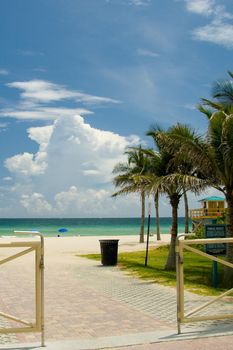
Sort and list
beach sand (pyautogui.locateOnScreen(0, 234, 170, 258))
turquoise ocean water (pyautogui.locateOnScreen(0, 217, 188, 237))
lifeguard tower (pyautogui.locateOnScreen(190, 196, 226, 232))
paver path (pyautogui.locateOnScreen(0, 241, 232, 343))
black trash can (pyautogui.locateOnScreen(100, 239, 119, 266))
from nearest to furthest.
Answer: paver path (pyautogui.locateOnScreen(0, 241, 232, 343)) → black trash can (pyautogui.locateOnScreen(100, 239, 119, 266)) → beach sand (pyautogui.locateOnScreen(0, 234, 170, 258)) → lifeguard tower (pyautogui.locateOnScreen(190, 196, 226, 232)) → turquoise ocean water (pyautogui.locateOnScreen(0, 217, 188, 237))

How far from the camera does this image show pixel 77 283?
46.1 feet

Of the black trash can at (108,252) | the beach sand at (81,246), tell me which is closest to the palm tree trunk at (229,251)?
the black trash can at (108,252)

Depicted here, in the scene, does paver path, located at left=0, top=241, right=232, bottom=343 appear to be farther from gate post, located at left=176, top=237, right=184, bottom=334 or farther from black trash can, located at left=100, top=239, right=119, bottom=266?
black trash can, located at left=100, top=239, right=119, bottom=266

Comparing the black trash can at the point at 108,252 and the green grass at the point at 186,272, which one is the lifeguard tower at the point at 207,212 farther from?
the black trash can at the point at 108,252

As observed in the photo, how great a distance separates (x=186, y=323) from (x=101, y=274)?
27.7 ft

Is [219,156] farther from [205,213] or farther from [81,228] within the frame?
[81,228]

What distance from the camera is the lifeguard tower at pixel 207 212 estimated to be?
133 feet

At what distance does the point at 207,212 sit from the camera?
41500 millimetres

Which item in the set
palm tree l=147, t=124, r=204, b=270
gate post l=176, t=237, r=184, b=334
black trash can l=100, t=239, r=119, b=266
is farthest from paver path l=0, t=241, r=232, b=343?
palm tree l=147, t=124, r=204, b=270

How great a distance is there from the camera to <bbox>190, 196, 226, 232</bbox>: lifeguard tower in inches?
1600

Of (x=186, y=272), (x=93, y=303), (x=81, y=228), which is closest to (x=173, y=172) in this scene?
(x=186, y=272)

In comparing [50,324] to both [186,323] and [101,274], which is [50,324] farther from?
[101,274]

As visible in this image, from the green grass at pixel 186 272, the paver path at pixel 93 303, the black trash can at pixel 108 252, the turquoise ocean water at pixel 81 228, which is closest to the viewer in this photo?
the paver path at pixel 93 303

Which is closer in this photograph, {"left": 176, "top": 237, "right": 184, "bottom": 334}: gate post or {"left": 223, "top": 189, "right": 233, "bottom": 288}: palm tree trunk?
{"left": 176, "top": 237, "right": 184, "bottom": 334}: gate post
